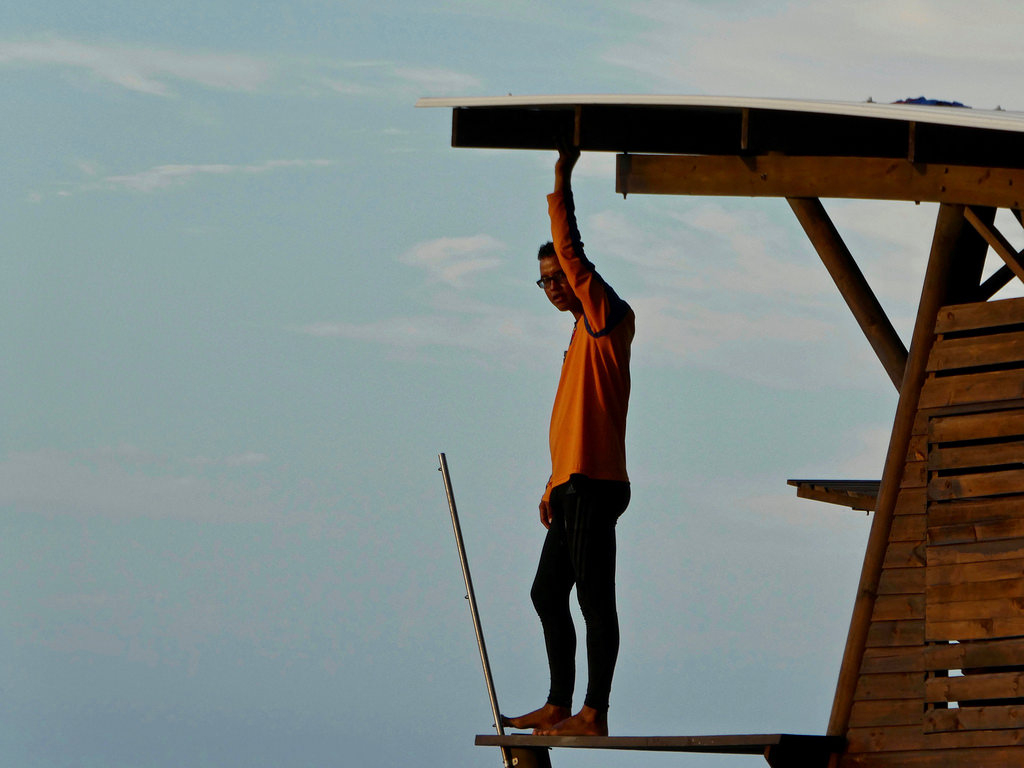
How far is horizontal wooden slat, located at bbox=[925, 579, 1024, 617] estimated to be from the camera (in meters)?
8.45

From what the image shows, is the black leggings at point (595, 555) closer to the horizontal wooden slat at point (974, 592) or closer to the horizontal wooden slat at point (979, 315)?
the horizontal wooden slat at point (974, 592)

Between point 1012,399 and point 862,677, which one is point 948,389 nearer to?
point 1012,399

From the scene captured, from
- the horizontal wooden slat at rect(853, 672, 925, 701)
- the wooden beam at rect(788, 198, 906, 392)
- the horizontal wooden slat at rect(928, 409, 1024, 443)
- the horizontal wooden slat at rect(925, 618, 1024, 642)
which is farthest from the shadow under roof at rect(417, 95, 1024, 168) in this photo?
the horizontal wooden slat at rect(853, 672, 925, 701)

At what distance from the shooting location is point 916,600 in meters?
9.02

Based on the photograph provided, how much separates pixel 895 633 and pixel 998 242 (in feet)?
7.38

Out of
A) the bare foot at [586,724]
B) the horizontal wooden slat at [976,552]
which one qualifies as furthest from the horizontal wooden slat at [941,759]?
the bare foot at [586,724]

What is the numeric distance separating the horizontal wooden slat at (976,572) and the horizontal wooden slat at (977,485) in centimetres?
38

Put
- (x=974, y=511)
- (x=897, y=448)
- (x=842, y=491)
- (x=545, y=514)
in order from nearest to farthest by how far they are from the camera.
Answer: (x=545, y=514) < (x=974, y=511) < (x=897, y=448) < (x=842, y=491)

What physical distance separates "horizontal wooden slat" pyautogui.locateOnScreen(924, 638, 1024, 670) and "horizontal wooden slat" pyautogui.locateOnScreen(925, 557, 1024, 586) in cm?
34

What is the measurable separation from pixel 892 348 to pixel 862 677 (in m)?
1.95

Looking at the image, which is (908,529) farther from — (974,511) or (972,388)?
(972,388)

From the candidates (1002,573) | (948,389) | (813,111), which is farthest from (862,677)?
(813,111)

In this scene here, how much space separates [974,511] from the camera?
28.7 ft

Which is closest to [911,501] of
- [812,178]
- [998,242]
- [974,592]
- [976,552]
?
[976,552]
